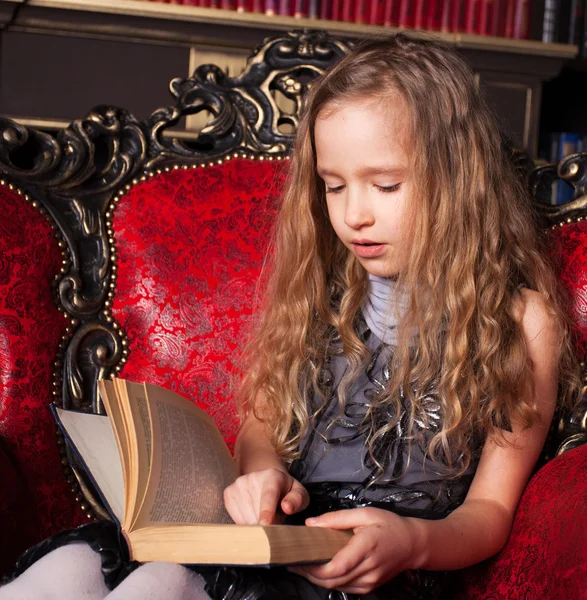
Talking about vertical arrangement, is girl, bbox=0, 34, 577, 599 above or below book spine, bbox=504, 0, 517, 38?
below

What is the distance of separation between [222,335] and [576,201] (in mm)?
627

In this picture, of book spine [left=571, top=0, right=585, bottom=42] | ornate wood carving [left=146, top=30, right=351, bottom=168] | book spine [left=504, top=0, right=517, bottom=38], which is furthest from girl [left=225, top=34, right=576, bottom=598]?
book spine [left=571, top=0, right=585, bottom=42]

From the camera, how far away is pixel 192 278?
4.57 feet

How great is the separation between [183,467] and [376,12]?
5.17 ft

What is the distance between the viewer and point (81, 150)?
1390mm

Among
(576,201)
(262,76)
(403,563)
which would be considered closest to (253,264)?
(262,76)

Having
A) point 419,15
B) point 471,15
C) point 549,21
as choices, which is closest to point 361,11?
point 419,15

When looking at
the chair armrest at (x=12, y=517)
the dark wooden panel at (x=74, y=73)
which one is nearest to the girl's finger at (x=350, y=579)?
the chair armrest at (x=12, y=517)

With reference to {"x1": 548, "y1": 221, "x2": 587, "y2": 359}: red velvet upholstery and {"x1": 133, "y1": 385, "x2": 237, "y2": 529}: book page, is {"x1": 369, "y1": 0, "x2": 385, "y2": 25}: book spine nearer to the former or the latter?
{"x1": 548, "y1": 221, "x2": 587, "y2": 359}: red velvet upholstery

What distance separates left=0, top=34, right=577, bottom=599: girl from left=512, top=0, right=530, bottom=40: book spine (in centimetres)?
114

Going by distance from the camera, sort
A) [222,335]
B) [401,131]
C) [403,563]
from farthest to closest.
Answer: [222,335] < [401,131] < [403,563]

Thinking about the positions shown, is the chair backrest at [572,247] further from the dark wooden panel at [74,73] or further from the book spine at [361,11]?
the dark wooden panel at [74,73]

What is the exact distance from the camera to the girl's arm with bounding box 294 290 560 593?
0.83 m

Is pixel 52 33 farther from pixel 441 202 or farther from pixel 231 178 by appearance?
pixel 441 202
